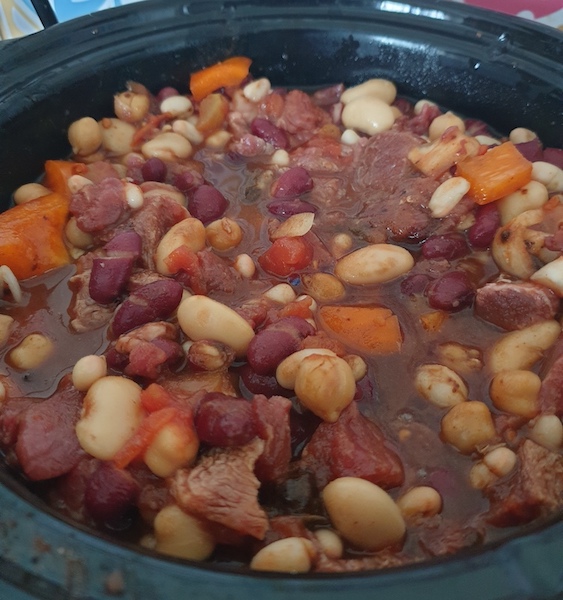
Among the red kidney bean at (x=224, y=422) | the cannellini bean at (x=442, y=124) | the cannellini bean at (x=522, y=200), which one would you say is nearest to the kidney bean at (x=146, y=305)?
the red kidney bean at (x=224, y=422)

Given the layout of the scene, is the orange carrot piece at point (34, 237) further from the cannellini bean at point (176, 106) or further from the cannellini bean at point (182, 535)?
the cannellini bean at point (182, 535)

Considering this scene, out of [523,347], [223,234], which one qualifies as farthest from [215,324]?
[523,347]

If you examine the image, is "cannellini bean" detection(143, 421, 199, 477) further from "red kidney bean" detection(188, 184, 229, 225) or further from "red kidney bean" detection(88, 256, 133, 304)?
"red kidney bean" detection(188, 184, 229, 225)

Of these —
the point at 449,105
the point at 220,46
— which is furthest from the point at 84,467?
the point at 449,105

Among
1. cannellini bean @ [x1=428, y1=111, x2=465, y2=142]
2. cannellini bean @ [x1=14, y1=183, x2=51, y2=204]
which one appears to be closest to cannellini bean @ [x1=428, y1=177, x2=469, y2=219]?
cannellini bean @ [x1=428, y1=111, x2=465, y2=142]

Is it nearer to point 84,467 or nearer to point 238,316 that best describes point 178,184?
point 238,316
